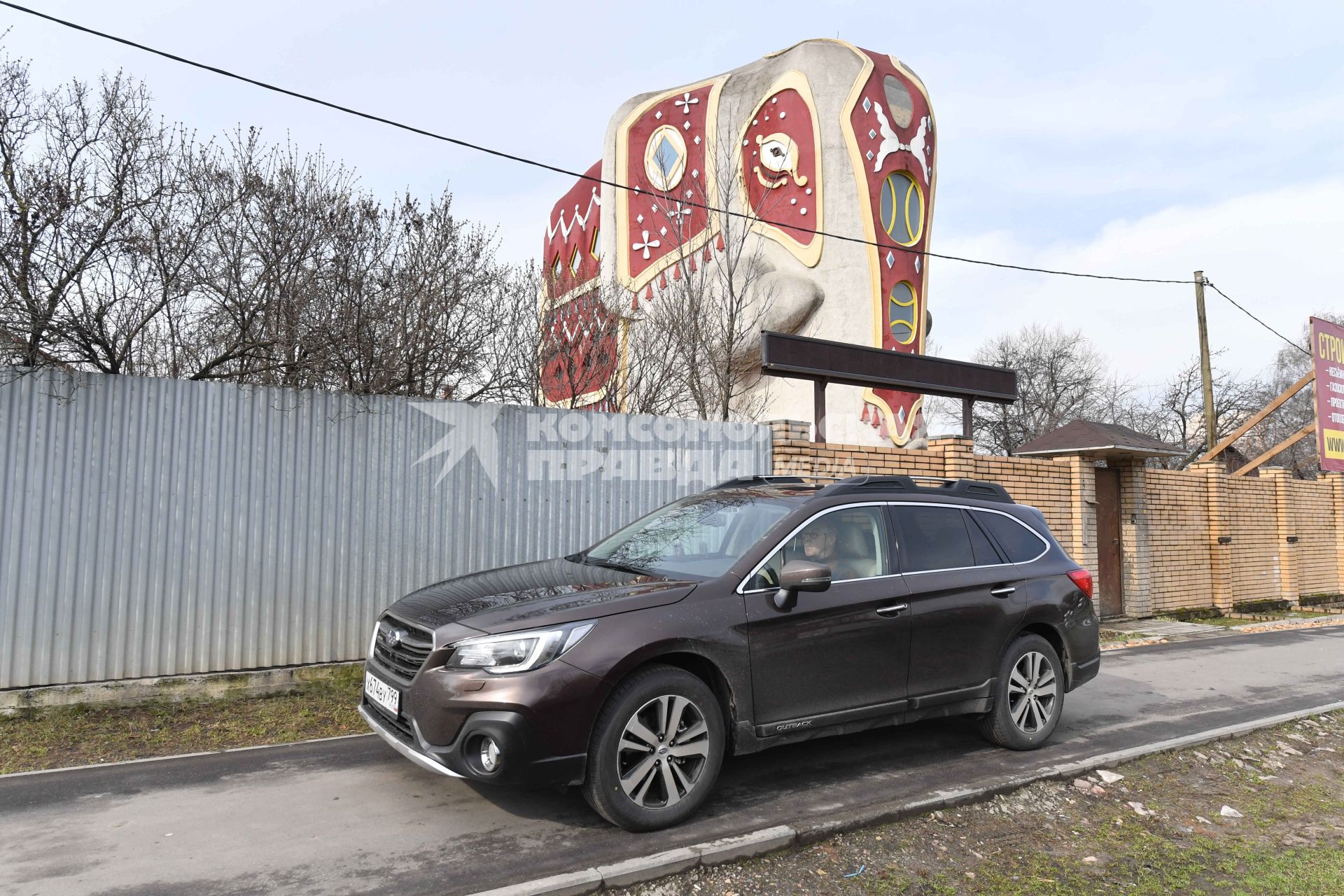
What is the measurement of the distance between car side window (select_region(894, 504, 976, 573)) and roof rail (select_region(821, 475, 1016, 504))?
0.49ft

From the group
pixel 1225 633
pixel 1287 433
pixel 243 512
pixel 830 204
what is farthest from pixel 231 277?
pixel 1287 433

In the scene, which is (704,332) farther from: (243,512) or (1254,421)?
(1254,421)

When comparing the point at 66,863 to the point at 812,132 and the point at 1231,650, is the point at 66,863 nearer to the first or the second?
the point at 1231,650

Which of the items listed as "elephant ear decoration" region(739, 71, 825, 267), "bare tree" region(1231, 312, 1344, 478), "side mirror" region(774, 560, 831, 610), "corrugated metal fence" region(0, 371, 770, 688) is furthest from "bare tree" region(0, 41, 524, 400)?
"bare tree" region(1231, 312, 1344, 478)

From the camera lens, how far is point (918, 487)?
18.9ft

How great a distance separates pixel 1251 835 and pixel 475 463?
6.31m

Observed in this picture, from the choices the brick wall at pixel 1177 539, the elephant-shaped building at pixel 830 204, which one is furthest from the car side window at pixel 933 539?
the elephant-shaped building at pixel 830 204

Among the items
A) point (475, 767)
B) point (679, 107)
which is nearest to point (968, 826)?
point (475, 767)

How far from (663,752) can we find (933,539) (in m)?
2.35

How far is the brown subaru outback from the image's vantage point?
397 cm

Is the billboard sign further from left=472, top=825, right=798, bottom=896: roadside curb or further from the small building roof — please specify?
left=472, top=825, right=798, bottom=896: roadside curb

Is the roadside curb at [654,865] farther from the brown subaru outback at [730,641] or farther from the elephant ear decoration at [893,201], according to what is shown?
the elephant ear decoration at [893,201]

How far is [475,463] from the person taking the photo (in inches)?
319

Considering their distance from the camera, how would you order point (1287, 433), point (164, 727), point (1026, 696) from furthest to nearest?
point (1287, 433), point (164, 727), point (1026, 696)
